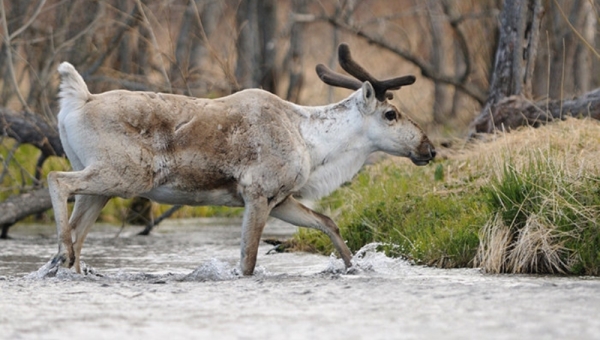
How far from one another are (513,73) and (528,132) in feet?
8.49

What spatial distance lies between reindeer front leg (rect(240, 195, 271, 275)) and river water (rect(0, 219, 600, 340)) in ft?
0.48

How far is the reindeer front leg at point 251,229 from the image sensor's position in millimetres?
9195

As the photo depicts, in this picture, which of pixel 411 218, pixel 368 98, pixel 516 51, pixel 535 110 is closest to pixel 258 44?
pixel 516 51

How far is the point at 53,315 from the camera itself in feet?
20.9

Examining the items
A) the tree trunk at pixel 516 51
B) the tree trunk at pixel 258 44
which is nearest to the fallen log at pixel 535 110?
the tree trunk at pixel 516 51

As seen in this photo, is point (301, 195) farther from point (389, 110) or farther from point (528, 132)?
point (528, 132)

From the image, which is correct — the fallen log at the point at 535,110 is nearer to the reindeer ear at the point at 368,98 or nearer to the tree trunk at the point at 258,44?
the reindeer ear at the point at 368,98

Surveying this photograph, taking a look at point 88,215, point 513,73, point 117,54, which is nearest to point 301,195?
point 88,215

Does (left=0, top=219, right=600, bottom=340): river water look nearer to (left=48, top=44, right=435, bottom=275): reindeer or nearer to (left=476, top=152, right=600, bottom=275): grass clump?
(left=476, top=152, right=600, bottom=275): grass clump

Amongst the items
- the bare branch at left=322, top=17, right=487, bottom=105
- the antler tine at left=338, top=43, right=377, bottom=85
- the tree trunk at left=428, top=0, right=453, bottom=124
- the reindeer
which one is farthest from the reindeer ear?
the tree trunk at left=428, top=0, right=453, bottom=124

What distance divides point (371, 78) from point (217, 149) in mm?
1704

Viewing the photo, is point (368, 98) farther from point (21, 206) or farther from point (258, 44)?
point (258, 44)

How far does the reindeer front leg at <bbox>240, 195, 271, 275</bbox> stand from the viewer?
30.2 feet

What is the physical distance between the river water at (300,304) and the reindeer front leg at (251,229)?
0.48ft
